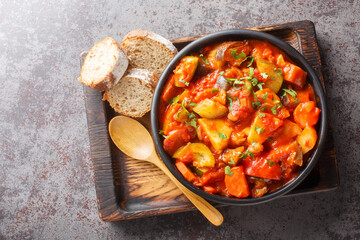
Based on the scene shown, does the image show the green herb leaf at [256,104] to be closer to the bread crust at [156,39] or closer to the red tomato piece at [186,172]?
the red tomato piece at [186,172]

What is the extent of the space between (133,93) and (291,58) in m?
1.63

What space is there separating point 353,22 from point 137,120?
2.71 meters

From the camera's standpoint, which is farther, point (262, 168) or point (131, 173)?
point (131, 173)

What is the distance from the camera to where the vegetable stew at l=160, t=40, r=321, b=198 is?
2.78m

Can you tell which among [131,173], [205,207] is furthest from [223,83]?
[131,173]

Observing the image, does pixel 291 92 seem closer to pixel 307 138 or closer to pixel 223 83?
pixel 307 138

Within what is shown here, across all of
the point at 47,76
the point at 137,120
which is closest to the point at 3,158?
the point at 47,76

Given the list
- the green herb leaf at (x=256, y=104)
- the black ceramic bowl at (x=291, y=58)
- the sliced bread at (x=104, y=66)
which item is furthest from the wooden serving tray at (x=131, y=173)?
the green herb leaf at (x=256, y=104)

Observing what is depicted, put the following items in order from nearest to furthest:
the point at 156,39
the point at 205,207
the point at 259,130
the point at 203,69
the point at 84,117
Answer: the point at 259,130
the point at 203,69
the point at 205,207
the point at 156,39
the point at 84,117

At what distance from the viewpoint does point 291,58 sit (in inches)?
119

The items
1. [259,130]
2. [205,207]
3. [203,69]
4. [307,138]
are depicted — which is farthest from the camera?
[205,207]

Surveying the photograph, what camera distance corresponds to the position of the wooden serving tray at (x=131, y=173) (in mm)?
3449

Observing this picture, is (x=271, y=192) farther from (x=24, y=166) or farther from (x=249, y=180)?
(x=24, y=166)

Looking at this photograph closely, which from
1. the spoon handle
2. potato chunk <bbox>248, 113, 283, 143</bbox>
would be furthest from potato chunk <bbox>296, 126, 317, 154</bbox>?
the spoon handle
